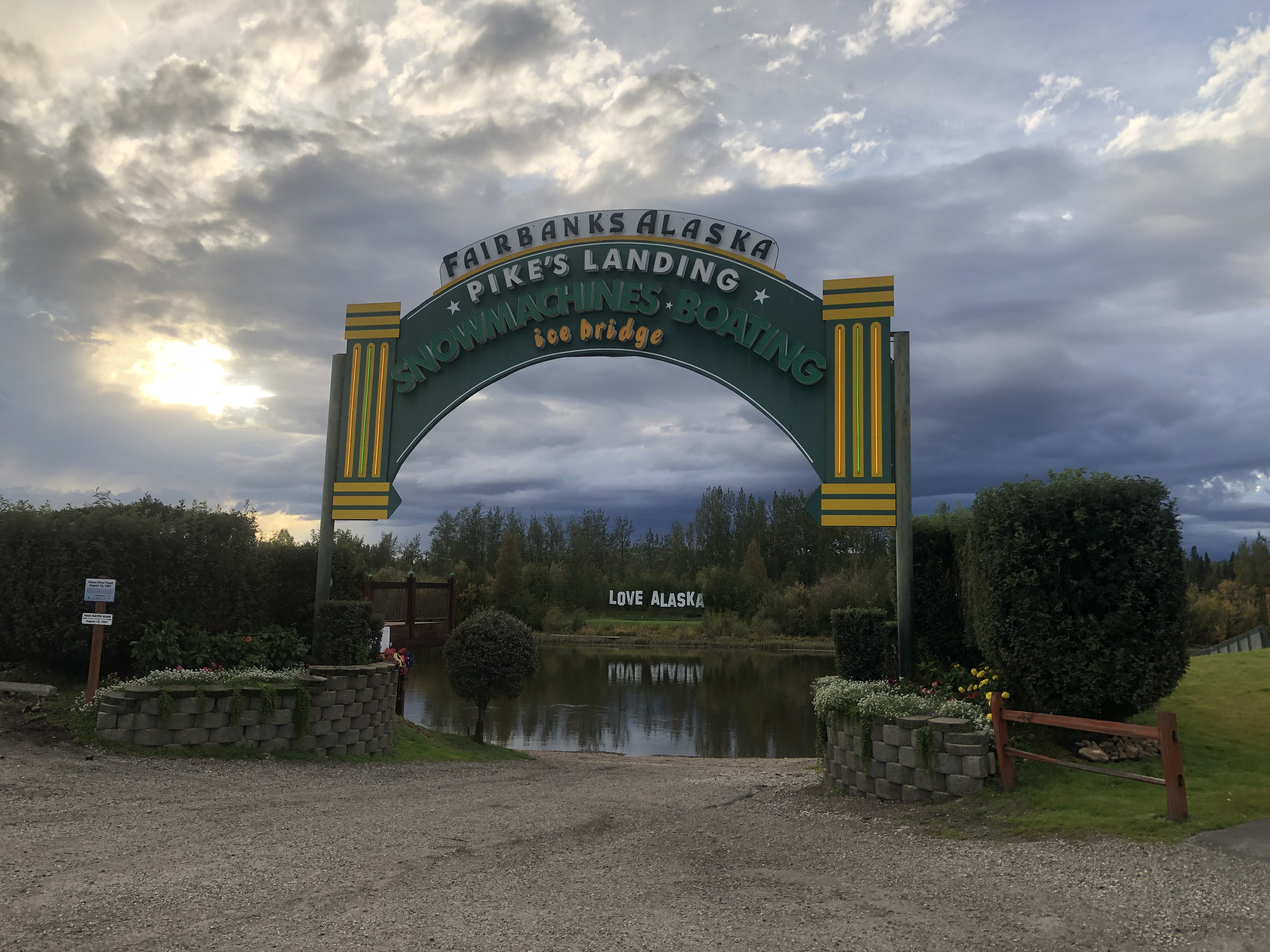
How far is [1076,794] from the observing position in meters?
6.68

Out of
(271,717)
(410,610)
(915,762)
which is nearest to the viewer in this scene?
(915,762)

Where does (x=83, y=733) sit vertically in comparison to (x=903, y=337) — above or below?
below

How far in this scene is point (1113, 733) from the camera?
6520 millimetres

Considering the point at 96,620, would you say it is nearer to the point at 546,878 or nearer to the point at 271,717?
the point at 271,717

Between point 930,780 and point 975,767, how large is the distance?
0.45m

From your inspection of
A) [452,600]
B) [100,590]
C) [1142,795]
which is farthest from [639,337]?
[452,600]

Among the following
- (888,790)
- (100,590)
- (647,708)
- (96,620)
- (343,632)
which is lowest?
(647,708)

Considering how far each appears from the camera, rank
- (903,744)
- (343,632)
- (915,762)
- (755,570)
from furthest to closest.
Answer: (755,570)
(343,632)
(903,744)
(915,762)

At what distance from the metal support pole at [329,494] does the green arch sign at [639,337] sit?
0.08 metres

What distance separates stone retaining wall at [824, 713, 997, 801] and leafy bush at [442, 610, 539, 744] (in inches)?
336

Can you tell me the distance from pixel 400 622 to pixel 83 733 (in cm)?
825

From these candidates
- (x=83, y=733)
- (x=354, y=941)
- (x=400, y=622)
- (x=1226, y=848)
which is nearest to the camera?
(x=354, y=941)

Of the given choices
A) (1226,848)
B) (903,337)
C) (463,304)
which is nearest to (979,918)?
(1226,848)

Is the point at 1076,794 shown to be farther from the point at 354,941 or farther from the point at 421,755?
the point at 421,755
